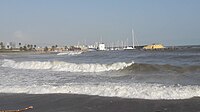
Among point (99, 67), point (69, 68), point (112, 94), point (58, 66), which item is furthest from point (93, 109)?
point (58, 66)

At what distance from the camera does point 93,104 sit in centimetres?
1159

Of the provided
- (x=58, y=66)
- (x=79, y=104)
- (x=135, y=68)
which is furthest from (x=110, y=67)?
(x=79, y=104)

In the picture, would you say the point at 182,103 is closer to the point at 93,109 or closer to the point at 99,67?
the point at 93,109

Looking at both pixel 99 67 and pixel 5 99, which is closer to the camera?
pixel 5 99

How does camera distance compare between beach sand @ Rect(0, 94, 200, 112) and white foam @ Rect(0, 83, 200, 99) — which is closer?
beach sand @ Rect(0, 94, 200, 112)

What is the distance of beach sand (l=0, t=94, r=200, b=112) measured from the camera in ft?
34.7

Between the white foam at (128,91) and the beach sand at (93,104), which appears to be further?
the white foam at (128,91)

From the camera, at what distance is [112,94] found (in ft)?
43.7

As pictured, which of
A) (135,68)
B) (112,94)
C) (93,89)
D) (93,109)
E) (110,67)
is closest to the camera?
(93,109)

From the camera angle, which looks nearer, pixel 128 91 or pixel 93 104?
pixel 93 104

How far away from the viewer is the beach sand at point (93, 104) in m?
10.6

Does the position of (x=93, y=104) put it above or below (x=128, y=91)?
below

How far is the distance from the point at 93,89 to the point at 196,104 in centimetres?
483

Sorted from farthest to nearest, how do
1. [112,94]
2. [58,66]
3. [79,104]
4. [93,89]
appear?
[58,66] < [93,89] < [112,94] < [79,104]
